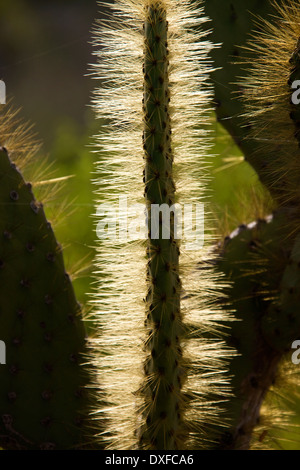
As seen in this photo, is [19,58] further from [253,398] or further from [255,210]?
[253,398]

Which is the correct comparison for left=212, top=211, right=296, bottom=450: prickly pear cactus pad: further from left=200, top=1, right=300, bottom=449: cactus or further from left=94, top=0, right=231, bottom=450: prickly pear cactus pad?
left=94, top=0, right=231, bottom=450: prickly pear cactus pad

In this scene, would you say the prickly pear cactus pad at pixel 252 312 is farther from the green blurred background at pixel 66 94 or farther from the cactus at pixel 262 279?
the green blurred background at pixel 66 94

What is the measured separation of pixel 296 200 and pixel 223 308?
198 mm

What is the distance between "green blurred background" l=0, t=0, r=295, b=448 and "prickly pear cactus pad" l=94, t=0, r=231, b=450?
374 mm

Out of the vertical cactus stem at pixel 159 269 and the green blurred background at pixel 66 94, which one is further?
the green blurred background at pixel 66 94

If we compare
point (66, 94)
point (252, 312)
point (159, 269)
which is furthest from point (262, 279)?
point (66, 94)

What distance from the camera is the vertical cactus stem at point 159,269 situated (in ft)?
1.93

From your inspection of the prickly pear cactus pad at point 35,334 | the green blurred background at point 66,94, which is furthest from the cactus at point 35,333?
the green blurred background at point 66,94

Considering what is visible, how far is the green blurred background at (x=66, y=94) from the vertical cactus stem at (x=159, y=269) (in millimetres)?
421

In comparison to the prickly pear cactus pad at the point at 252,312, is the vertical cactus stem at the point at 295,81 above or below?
above

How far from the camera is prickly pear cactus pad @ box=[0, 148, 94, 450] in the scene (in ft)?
2.43

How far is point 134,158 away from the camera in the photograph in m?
0.63

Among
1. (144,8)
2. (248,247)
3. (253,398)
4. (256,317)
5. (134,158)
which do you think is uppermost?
(144,8)
